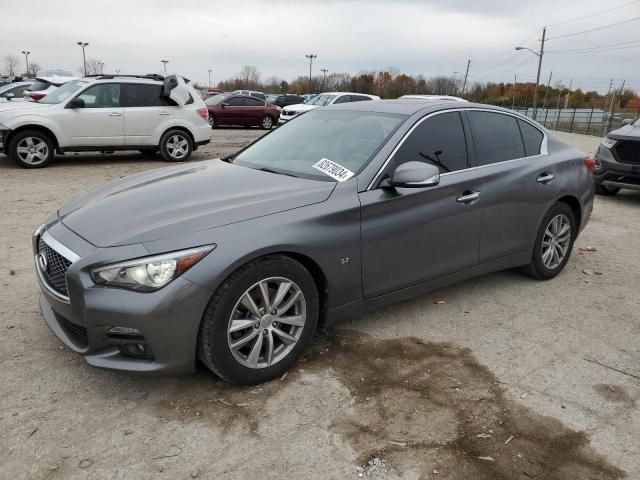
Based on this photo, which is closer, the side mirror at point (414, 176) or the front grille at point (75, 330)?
the front grille at point (75, 330)

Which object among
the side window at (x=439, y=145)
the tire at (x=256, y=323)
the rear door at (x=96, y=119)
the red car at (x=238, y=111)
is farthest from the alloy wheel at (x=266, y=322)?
the red car at (x=238, y=111)

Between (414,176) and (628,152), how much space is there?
281 inches

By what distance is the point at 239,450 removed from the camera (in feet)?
8.71

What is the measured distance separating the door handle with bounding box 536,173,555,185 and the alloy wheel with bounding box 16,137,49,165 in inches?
364

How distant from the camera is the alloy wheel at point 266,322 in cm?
302

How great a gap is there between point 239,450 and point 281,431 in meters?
0.25

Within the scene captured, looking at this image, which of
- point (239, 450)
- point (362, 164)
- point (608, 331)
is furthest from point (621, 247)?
point (239, 450)

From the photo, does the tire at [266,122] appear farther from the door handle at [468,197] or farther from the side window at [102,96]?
the door handle at [468,197]

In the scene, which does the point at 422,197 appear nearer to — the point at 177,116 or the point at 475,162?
the point at 475,162

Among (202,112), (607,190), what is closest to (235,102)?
(202,112)

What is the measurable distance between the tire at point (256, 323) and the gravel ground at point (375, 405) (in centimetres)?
15

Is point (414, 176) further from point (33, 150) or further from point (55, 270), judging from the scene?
point (33, 150)

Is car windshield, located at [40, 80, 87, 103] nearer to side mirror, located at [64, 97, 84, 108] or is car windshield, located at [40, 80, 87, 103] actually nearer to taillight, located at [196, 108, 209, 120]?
side mirror, located at [64, 97, 84, 108]

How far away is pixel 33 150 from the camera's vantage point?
10.4m
